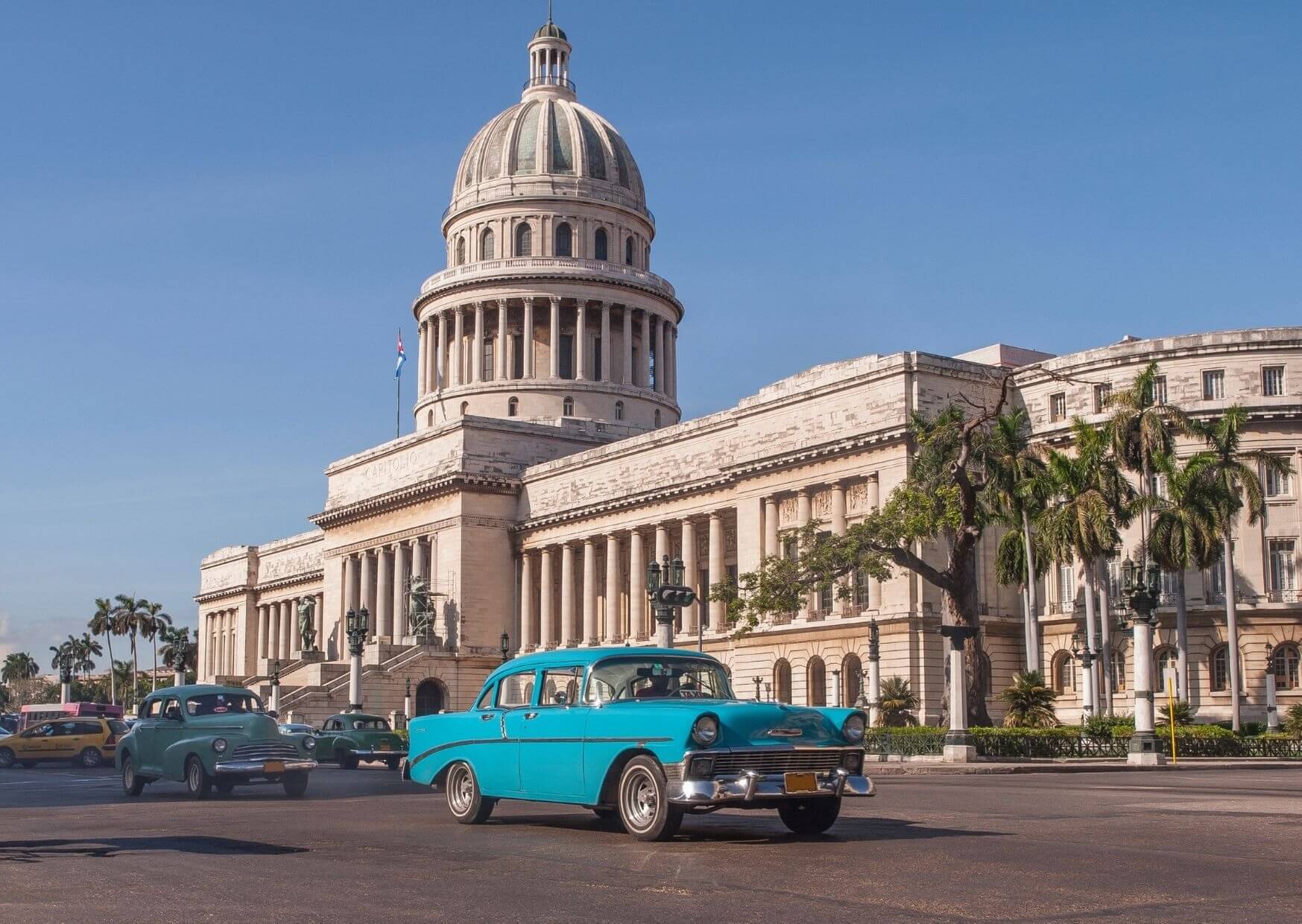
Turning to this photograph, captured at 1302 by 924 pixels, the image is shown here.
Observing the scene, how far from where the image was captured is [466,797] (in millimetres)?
17922

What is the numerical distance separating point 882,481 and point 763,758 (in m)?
46.6

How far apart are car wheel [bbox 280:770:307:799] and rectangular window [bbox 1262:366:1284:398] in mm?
42732

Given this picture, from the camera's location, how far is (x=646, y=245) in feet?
344

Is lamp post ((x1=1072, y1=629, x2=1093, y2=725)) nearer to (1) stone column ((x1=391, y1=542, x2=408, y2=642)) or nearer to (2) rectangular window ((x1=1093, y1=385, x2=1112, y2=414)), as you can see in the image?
(2) rectangular window ((x1=1093, y1=385, x2=1112, y2=414))

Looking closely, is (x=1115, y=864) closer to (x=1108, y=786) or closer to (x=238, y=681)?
(x=1108, y=786)

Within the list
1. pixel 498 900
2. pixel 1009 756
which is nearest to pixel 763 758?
pixel 498 900

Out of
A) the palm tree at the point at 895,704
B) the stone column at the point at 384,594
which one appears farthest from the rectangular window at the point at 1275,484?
the stone column at the point at 384,594

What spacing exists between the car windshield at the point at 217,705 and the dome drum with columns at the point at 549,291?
67013 mm

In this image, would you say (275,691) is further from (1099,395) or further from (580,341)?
(1099,395)

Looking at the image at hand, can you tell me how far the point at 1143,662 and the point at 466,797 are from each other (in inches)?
1014

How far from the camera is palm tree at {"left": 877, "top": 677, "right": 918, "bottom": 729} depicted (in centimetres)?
5275

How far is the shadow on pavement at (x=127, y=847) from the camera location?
575 inches

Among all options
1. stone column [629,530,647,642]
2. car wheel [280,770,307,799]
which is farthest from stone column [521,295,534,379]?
car wheel [280,770,307,799]

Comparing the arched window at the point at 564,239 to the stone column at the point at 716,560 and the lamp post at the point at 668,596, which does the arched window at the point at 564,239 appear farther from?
the lamp post at the point at 668,596
